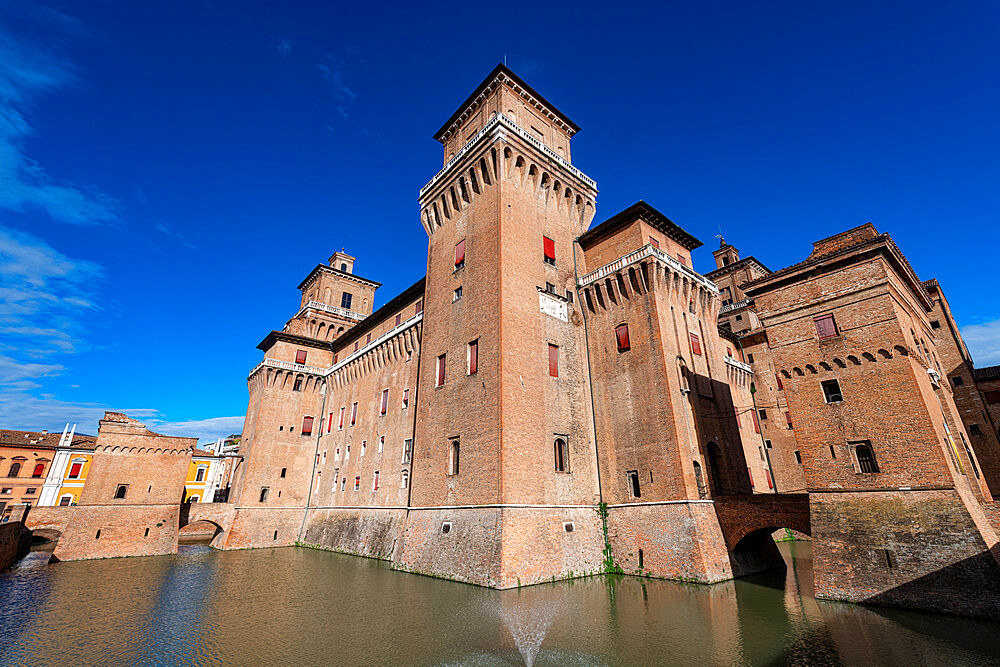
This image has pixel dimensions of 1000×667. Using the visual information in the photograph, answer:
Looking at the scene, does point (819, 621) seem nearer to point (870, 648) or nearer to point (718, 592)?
point (870, 648)

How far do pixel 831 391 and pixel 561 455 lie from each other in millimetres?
11237

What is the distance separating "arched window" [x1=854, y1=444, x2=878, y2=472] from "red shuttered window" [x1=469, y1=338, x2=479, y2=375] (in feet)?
49.2

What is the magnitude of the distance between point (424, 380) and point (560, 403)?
320 inches

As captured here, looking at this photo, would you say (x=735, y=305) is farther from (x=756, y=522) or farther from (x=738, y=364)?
(x=756, y=522)

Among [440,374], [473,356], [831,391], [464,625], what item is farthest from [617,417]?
[464,625]

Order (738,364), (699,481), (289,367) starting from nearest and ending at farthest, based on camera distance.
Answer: (699,481) < (738,364) < (289,367)

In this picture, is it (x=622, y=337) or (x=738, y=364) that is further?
(x=738, y=364)

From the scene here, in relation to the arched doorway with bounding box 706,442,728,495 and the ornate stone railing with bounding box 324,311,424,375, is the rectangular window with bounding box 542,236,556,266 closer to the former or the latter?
the ornate stone railing with bounding box 324,311,424,375

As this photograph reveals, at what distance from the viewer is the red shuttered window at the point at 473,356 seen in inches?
884

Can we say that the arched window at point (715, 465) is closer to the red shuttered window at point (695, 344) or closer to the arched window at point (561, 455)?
the red shuttered window at point (695, 344)

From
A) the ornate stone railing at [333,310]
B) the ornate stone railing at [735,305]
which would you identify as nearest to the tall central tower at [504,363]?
the ornate stone railing at [333,310]

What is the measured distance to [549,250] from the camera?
26250mm

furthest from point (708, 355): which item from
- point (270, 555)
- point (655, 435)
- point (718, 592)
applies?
point (270, 555)

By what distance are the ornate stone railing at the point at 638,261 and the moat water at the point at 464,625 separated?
1465cm
